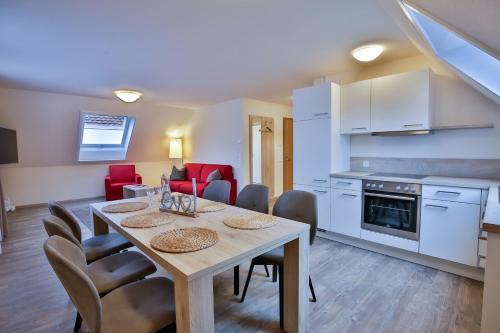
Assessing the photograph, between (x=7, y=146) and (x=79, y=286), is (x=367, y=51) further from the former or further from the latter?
(x=7, y=146)

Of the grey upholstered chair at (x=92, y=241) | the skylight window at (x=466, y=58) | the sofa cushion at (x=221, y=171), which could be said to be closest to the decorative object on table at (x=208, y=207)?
the grey upholstered chair at (x=92, y=241)

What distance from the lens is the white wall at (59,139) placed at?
15.4 ft

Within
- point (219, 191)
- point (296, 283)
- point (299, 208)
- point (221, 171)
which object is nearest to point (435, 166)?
point (299, 208)

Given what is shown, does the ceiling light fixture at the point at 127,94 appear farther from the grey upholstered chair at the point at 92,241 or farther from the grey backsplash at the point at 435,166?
the grey backsplash at the point at 435,166

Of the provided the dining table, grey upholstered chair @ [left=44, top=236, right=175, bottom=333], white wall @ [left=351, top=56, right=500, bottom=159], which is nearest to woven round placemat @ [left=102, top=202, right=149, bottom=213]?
the dining table

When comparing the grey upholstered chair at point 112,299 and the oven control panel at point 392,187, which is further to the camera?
the oven control panel at point 392,187

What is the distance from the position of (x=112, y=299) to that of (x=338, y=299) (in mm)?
1678

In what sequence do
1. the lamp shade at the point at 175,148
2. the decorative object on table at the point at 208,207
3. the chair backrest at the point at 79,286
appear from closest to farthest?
1. the chair backrest at the point at 79,286
2. the decorative object on table at the point at 208,207
3. the lamp shade at the point at 175,148

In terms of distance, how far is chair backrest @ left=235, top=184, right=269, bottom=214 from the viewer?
2410mm

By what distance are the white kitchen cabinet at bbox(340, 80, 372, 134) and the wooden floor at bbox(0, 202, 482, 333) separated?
155 cm

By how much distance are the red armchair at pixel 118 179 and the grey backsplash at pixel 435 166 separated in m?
4.94

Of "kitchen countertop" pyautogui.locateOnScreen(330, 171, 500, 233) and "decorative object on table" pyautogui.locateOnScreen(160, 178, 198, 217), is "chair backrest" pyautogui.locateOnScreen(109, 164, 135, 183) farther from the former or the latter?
"kitchen countertop" pyautogui.locateOnScreen(330, 171, 500, 233)

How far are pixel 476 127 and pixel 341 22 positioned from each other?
1.77 metres

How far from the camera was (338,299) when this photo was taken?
2.08 metres
